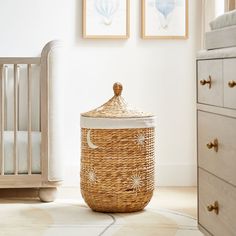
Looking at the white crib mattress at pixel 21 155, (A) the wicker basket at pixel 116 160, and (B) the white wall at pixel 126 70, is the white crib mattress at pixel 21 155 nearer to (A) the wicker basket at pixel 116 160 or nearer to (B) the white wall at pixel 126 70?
(A) the wicker basket at pixel 116 160

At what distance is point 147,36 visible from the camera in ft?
12.2

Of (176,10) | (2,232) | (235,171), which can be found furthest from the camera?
(176,10)

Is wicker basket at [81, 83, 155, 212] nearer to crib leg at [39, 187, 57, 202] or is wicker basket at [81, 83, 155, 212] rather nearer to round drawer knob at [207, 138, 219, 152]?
crib leg at [39, 187, 57, 202]

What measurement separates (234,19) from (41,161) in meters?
1.56

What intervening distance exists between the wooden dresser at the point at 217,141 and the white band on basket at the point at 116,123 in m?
0.67

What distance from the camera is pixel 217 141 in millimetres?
2037

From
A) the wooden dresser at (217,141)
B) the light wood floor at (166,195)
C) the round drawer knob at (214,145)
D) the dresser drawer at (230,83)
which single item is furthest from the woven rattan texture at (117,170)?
the dresser drawer at (230,83)

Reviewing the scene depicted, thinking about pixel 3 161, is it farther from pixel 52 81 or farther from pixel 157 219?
pixel 157 219

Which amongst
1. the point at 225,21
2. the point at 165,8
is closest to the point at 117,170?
the point at 225,21

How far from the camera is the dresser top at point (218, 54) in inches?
74.6

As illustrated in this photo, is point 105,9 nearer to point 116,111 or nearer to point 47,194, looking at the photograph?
point 116,111

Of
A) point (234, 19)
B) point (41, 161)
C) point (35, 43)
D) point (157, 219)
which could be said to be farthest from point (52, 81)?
point (234, 19)

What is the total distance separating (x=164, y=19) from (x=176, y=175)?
943 mm

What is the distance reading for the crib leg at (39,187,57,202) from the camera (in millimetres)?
3219
